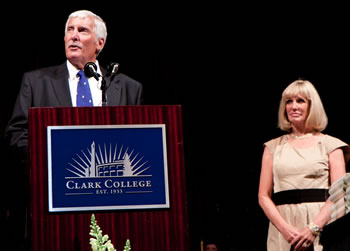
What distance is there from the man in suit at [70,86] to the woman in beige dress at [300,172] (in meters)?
0.94

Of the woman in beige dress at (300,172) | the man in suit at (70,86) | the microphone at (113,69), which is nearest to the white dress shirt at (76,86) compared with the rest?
the man in suit at (70,86)

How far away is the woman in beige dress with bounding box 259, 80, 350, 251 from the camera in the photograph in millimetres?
3021

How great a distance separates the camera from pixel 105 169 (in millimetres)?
1974

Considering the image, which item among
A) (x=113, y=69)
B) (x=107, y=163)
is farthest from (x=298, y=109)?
(x=107, y=163)

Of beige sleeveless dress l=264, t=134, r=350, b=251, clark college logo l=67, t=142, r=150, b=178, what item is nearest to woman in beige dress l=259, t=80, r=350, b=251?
beige sleeveless dress l=264, t=134, r=350, b=251

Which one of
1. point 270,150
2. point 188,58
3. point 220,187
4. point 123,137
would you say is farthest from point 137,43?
point 123,137

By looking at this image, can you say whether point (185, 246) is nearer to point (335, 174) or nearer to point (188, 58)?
point (335, 174)

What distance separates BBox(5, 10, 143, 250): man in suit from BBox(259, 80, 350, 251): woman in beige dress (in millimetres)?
942

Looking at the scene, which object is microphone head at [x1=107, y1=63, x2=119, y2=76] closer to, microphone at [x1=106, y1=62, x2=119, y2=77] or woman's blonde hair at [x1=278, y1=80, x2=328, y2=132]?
microphone at [x1=106, y1=62, x2=119, y2=77]

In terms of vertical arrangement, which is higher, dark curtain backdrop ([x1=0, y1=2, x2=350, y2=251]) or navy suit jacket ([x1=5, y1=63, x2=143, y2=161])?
dark curtain backdrop ([x1=0, y1=2, x2=350, y2=251])

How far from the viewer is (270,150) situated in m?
3.27

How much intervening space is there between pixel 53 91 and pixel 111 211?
72 cm

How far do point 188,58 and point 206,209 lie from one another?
138cm

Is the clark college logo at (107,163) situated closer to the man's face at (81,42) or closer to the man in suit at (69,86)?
the man in suit at (69,86)
